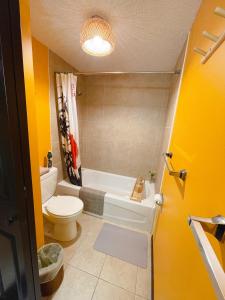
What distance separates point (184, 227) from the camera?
0.67 meters

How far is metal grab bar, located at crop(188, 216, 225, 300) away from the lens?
292 millimetres

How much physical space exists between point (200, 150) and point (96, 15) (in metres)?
1.25

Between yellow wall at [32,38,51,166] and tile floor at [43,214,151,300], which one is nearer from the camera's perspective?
tile floor at [43,214,151,300]

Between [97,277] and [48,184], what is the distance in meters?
1.09

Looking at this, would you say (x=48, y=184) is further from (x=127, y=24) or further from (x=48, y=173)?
(x=127, y=24)

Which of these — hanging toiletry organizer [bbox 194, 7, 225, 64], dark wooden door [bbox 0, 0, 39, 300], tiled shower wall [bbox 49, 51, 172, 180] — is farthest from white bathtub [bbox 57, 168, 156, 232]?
hanging toiletry organizer [bbox 194, 7, 225, 64]

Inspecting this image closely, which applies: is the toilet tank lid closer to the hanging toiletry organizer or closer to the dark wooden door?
the dark wooden door

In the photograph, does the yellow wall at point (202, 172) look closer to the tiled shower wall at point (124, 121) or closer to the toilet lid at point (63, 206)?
the toilet lid at point (63, 206)

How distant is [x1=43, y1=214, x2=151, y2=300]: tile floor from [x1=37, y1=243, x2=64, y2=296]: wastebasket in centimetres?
8

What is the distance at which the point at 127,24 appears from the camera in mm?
1129

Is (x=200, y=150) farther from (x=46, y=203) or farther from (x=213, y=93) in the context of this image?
(x=46, y=203)

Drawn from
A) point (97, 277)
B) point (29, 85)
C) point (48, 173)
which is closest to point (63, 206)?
point (48, 173)

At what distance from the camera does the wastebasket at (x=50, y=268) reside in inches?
41.1

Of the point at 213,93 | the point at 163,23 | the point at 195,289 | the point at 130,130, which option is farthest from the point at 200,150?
the point at 130,130
